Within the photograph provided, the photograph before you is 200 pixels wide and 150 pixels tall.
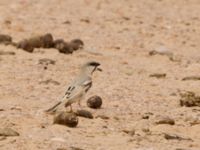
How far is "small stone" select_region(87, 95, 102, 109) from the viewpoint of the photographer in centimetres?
1058

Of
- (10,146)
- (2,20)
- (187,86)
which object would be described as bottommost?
(10,146)

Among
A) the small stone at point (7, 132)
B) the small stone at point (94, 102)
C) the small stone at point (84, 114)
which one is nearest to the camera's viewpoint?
the small stone at point (7, 132)

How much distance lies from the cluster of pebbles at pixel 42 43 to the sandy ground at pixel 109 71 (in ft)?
0.32

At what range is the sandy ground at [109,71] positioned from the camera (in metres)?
9.26

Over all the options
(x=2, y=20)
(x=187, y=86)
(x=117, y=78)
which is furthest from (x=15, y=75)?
(x=2, y=20)

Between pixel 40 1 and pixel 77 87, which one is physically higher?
pixel 40 1

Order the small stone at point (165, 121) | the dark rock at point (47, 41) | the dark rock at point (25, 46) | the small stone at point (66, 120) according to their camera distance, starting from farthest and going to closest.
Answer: the dark rock at point (47, 41) < the dark rock at point (25, 46) < the small stone at point (165, 121) < the small stone at point (66, 120)

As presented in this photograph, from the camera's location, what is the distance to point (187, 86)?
1227 centimetres

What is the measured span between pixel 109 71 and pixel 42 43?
4.98ft

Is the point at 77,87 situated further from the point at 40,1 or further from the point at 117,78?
the point at 40,1

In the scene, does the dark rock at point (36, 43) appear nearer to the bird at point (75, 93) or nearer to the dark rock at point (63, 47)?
the dark rock at point (63, 47)

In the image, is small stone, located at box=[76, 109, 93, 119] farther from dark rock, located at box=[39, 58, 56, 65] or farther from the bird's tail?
dark rock, located at box=[39, 58, 56, 65]

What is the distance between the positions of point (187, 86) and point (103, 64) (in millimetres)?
1890

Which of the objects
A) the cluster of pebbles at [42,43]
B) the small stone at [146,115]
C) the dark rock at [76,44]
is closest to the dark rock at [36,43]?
the cluster of pebbles at [42,43]
